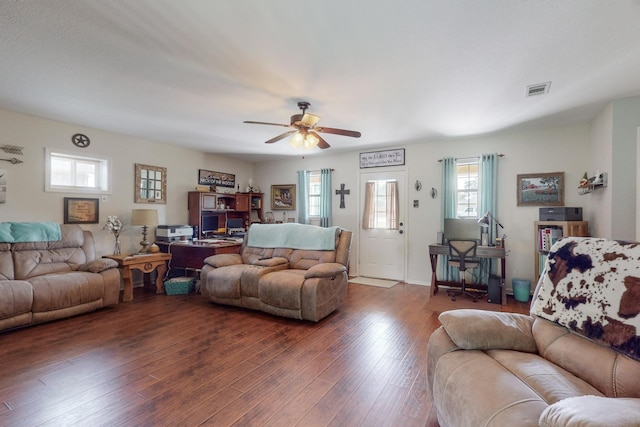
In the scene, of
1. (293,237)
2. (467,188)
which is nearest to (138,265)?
(293,237)

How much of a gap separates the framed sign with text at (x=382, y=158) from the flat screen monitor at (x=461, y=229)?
1362mm

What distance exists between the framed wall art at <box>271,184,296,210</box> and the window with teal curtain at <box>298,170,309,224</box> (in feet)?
0.79

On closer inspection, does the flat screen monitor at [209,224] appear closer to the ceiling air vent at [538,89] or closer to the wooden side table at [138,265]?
the wooden side table at [138,265]

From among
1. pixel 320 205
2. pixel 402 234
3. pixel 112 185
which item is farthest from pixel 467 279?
pixel 112 185

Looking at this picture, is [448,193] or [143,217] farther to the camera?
[448,193]

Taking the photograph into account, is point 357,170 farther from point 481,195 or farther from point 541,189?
point 541,189

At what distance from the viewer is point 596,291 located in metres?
1.41

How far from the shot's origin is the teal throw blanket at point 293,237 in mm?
3932

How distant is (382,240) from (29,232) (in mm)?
4934

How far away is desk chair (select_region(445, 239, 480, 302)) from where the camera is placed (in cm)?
412

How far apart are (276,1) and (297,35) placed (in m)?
0.33

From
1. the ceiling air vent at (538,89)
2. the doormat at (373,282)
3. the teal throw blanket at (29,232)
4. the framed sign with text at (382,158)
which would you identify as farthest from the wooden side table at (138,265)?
the ceiling air vent at (538,89)

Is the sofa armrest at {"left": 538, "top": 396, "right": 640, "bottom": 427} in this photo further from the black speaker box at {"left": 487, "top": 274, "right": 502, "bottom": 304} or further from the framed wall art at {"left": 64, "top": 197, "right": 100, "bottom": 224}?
the framed wall art at {"left": 64, "top": 197, "right": 100, "bottom": 224}

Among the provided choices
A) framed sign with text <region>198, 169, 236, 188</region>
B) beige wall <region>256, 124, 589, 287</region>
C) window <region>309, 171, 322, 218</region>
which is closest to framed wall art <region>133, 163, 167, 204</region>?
framed sign with text <region>198, 169, 236, 188</region>
